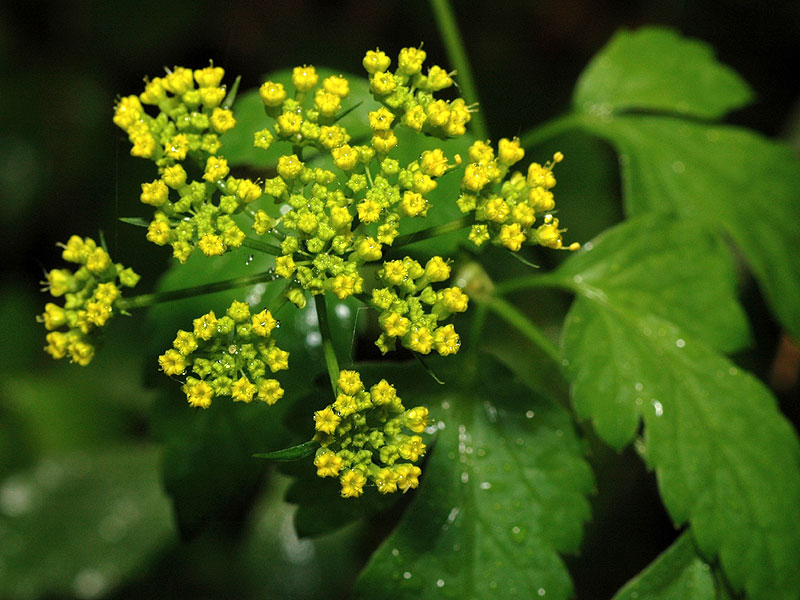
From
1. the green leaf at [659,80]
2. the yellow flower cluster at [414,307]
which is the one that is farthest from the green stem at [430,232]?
the green leaf at [659,80]

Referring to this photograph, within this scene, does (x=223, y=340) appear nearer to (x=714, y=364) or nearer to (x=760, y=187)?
(x=714, y=364)

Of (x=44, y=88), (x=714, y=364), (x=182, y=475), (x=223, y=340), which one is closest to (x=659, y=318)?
(x=714, y=364)

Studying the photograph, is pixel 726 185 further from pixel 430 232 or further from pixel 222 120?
pixel 222 120

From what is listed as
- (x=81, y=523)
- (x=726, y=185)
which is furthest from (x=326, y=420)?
(x=81, y=523)

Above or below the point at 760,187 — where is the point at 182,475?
above

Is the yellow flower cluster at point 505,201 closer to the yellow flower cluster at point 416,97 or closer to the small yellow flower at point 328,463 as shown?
the yellow flower cluster at point 416,97

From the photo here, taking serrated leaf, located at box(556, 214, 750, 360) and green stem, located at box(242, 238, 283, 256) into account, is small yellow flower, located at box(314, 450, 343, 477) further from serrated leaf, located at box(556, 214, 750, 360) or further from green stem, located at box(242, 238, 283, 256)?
serrated leaf, located at box(556, 214, 750, 360)

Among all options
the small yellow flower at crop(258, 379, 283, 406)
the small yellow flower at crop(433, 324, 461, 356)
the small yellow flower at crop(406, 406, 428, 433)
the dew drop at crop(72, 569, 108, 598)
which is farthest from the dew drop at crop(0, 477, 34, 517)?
the small yellow flower at crop(433, 324, 461, 356)
